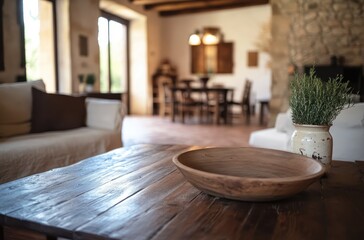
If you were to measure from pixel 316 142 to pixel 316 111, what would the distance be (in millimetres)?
105

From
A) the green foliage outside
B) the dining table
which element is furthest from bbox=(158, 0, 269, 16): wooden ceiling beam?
the green foliage outside

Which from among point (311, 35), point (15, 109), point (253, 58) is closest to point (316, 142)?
point (15, 109)

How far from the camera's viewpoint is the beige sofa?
2094 mm

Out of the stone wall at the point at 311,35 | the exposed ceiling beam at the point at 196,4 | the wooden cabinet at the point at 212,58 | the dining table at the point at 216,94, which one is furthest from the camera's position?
the wooden cabinet at the point at 212,58

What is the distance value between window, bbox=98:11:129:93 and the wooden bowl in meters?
5.84

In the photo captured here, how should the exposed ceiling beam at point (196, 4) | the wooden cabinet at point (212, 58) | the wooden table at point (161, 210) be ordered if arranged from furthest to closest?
the wooden cabinet at point (212, 58) < the exposed ceiling beam at point (196, 4) < the wooden table at point (161, 210)

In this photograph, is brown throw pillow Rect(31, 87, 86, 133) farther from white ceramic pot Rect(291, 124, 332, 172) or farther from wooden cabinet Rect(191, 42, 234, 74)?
wooden cabinet Rect(191, 42, 234, 74)

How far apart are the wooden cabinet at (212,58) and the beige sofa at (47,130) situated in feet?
20.1

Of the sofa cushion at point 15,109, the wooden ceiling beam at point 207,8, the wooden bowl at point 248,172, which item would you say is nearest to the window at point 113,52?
the wooden ceiling beam at point 207,8

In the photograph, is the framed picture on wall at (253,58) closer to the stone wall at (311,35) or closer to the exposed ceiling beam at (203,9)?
the exposed ceiling beam at (203,9)

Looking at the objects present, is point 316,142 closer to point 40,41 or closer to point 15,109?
point 15,109

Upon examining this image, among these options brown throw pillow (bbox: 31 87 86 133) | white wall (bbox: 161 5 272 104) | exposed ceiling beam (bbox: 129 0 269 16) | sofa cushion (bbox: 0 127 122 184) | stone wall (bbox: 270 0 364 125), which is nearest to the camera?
sofa cushion (bbox: 0 127 122 184)

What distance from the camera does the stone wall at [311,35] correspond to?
5422 mm

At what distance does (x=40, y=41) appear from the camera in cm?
507
